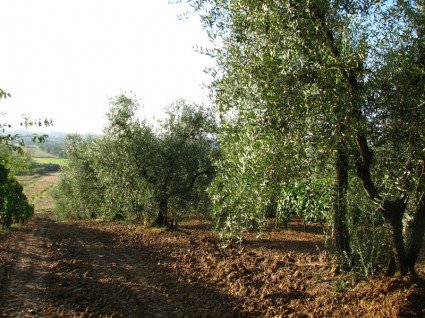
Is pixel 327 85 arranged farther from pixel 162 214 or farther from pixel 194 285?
pixel 162 214

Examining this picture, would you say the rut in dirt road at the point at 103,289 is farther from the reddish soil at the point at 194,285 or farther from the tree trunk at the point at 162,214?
the tree trunk at the point at 162,214

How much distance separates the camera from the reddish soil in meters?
9.34

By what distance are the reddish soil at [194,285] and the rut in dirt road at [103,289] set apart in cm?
3

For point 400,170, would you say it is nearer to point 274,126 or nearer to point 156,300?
point 274,126

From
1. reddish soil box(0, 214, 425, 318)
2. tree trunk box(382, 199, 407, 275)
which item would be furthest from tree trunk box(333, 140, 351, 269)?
tree trunk box(382, 199, 407, 275)

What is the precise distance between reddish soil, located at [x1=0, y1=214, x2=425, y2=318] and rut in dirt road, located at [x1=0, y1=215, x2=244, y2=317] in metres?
0.03

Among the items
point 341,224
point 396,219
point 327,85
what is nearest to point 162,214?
point 341,224

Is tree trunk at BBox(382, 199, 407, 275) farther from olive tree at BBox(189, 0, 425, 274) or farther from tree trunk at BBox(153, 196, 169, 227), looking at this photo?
tree trunk at BBox(153, 196, 169, 227)

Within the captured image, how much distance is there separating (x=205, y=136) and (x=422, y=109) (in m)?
18.1

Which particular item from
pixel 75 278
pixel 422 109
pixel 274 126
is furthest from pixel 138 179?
pixel 422 109

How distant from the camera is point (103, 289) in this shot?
1204 cm

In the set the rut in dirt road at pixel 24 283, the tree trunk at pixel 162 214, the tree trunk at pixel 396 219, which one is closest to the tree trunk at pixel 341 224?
the tree trunk at pixel 396 219

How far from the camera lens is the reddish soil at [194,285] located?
934 centimetres

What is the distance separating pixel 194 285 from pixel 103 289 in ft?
9.97
